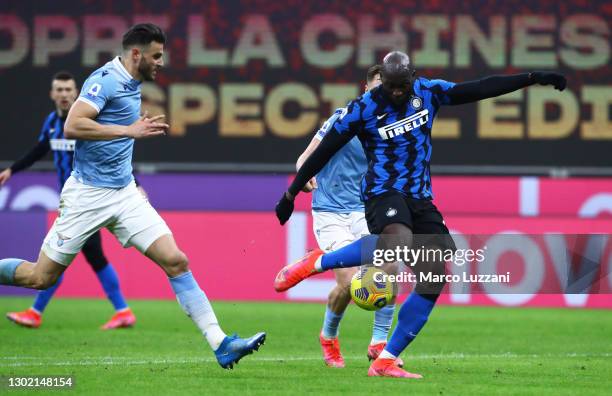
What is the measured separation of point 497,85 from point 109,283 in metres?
5.15

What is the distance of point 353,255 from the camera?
8062 millimetres

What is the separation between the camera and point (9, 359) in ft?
29.1

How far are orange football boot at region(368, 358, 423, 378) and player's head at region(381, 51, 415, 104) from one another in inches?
65.2

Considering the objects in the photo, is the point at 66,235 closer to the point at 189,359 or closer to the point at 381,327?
the point at 189,359

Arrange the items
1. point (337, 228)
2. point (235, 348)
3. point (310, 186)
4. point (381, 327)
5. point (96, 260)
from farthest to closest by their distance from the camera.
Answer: point (96, 260)
point (337, 228)
point (381, 327)
point (310, 186)
point (235, 348)

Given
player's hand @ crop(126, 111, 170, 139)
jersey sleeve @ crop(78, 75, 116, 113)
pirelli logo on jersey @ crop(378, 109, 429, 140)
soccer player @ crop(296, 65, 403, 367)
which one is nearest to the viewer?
player's hand @ crop(126, 111, 170, 139)

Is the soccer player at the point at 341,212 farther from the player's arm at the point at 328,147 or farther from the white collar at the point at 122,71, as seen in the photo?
the white collar at the point at 122,71

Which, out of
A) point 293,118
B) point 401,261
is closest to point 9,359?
point 401,261

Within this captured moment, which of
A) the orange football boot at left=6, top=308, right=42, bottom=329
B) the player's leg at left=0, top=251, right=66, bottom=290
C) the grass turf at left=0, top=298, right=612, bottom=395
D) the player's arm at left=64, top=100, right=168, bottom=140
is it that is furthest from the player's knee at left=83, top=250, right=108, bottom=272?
the player's arm at left=64, top=100, right=168, bottom=140

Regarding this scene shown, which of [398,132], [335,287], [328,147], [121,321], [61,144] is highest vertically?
[398,132]

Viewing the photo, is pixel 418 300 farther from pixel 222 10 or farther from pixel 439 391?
pixel 222 10

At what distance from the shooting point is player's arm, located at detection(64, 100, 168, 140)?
295 inches

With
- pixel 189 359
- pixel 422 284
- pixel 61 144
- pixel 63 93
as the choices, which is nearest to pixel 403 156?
pixel 422 284

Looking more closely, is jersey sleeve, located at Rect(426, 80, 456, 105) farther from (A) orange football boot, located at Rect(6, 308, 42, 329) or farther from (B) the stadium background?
(B) the stadium background
